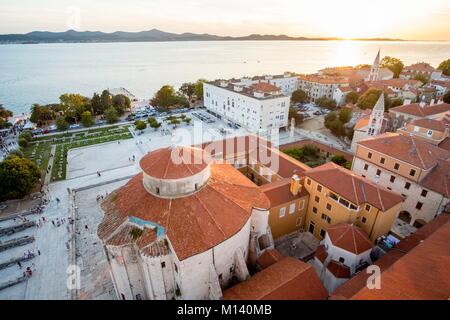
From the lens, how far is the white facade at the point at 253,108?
54.3 m

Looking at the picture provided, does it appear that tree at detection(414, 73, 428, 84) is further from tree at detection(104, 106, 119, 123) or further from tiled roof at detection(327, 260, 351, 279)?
tree at detection(104, 106, 119, 123)

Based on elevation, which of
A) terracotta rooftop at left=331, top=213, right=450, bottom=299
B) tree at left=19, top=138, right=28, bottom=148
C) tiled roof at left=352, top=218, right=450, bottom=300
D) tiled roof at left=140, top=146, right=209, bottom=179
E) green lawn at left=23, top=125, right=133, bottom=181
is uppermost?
tiled roof at left=140, top=146, right=209, bottom=179

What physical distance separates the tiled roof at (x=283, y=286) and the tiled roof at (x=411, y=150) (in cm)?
1901

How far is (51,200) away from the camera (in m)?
33.6

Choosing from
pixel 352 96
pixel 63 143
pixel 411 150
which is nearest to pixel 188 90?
pixel 63 143

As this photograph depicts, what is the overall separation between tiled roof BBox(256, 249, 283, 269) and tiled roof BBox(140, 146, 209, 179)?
28.0 feet

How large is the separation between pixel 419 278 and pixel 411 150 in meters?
19.5

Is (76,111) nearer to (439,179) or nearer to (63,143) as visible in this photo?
(63,143)

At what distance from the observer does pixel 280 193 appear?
2538 centimetres

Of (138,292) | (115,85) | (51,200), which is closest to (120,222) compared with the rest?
(138,292)

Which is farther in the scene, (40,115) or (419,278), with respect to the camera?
(40,115)

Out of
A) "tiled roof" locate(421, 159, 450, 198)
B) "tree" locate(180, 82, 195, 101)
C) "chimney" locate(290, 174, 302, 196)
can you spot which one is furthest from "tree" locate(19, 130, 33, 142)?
"tiled roof" locate(421, 159, 450, 198)

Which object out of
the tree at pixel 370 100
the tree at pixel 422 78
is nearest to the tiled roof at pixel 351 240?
the tree at pixel 370 100

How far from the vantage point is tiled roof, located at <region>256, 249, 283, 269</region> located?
65.9ft
